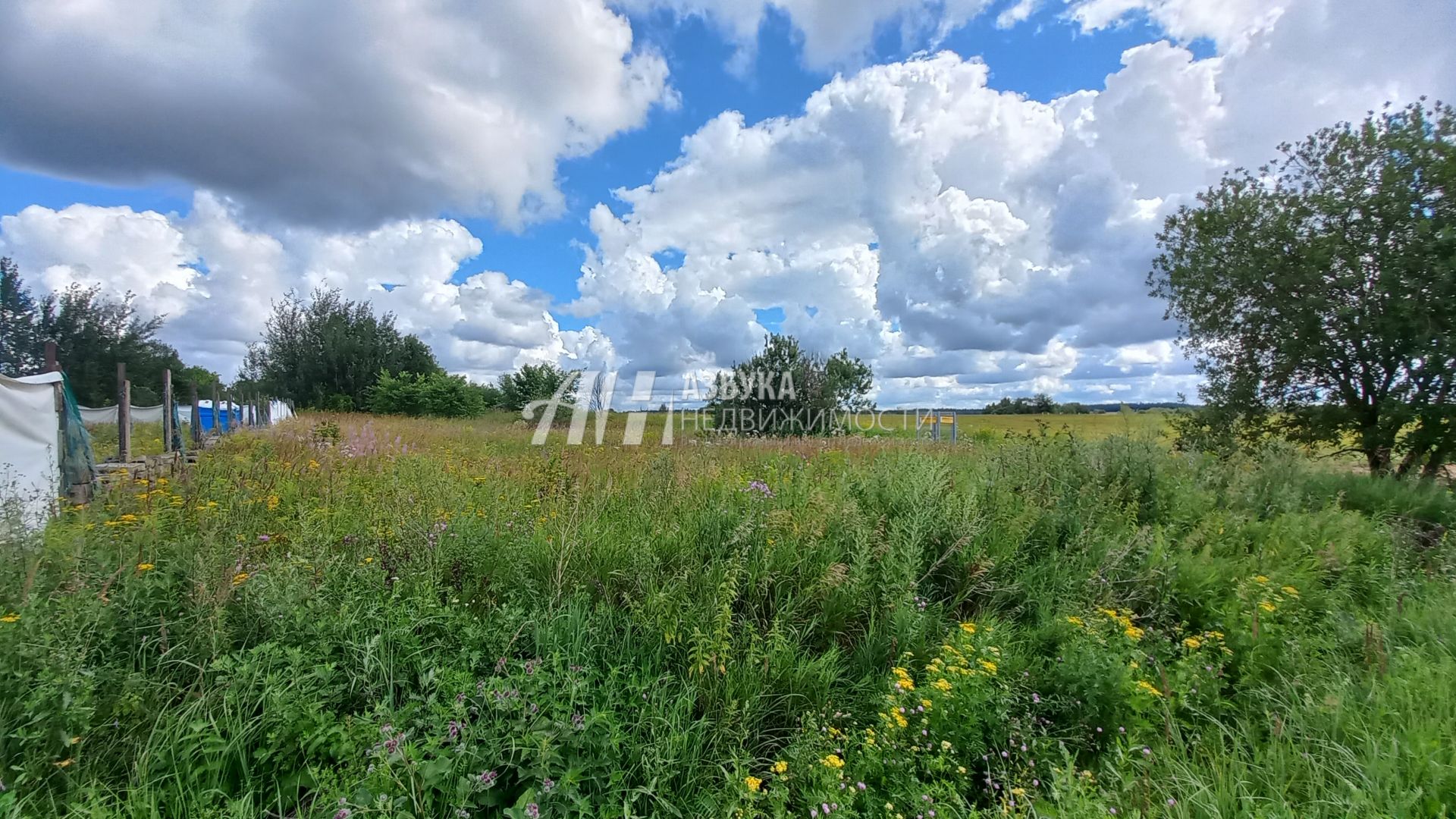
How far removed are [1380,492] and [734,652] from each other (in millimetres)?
9611

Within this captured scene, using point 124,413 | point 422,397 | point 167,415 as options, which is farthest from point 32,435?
point 422,397

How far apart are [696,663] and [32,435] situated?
697 cm

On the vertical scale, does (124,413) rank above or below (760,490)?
above

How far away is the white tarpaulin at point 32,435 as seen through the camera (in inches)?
189

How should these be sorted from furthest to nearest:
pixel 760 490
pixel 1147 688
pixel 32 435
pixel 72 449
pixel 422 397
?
pixel 422 397, pixel 72 449, pixel 32 435, pixel 760 490, pixel 1147 688

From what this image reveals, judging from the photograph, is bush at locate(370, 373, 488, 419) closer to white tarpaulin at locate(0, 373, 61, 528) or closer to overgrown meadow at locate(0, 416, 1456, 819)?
white tarpaulin at locate(0, 373, 61, 528)

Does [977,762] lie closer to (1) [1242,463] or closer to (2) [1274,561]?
(2) [1274,561]

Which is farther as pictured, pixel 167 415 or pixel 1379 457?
pixel 1379 457

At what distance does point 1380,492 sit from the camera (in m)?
7.04

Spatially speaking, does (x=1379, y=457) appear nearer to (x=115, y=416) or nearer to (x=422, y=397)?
(x=115, y=416)

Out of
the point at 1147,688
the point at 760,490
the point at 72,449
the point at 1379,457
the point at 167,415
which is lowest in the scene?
the point at 1147,688

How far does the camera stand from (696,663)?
2.54 metres

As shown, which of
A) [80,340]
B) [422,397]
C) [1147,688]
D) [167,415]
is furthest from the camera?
[422,397]

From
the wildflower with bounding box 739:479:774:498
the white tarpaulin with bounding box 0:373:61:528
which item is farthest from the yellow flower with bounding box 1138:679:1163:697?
the white tarpaulin with bounding box 0:373:61:528
